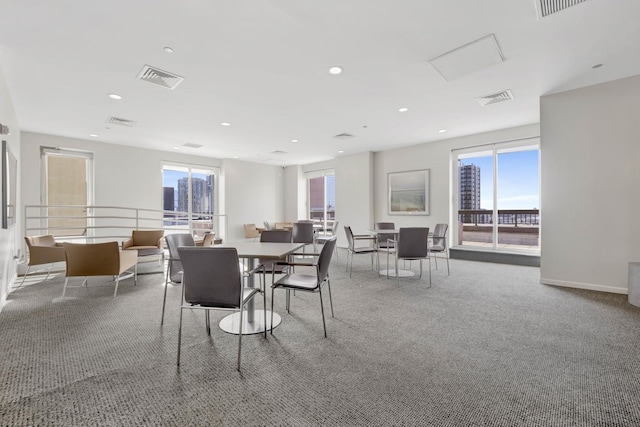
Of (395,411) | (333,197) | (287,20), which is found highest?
(287,20)

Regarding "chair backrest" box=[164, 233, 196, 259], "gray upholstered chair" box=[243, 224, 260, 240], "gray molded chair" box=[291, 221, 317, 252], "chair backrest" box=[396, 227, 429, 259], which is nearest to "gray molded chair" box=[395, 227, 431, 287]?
"chair backrest" box=[396, 227, 429, 259]

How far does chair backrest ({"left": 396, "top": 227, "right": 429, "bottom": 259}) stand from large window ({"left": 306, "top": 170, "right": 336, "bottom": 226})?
17.0 feet

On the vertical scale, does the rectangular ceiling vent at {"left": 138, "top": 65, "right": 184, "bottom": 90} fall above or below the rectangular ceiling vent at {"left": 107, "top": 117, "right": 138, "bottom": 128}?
below

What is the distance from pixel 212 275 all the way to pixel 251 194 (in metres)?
7.88

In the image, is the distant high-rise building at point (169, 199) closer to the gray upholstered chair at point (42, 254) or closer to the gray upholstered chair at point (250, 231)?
the gray upholstered chair at point (250, 231)

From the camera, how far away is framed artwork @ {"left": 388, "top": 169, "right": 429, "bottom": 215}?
7250mm

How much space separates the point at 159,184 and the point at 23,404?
271 inches

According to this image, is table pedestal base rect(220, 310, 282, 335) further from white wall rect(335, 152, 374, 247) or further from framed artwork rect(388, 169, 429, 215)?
white wall rect(335, 152, 374, 247)

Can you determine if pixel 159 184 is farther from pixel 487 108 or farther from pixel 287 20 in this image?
pixel 487 108

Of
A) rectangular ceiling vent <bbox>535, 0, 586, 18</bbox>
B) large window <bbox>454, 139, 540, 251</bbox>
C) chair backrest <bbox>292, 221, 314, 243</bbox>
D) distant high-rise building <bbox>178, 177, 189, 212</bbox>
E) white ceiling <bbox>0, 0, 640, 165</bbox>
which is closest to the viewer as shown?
rectangular ceiling vent <bbox>535, 0, 586, 18</bbox>

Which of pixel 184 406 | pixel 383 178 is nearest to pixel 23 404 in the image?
pixel 184 406

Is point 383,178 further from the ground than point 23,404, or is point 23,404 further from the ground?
point 383,178

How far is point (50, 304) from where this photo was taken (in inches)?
135

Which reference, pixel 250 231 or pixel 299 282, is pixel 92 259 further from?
pixel 250 231
